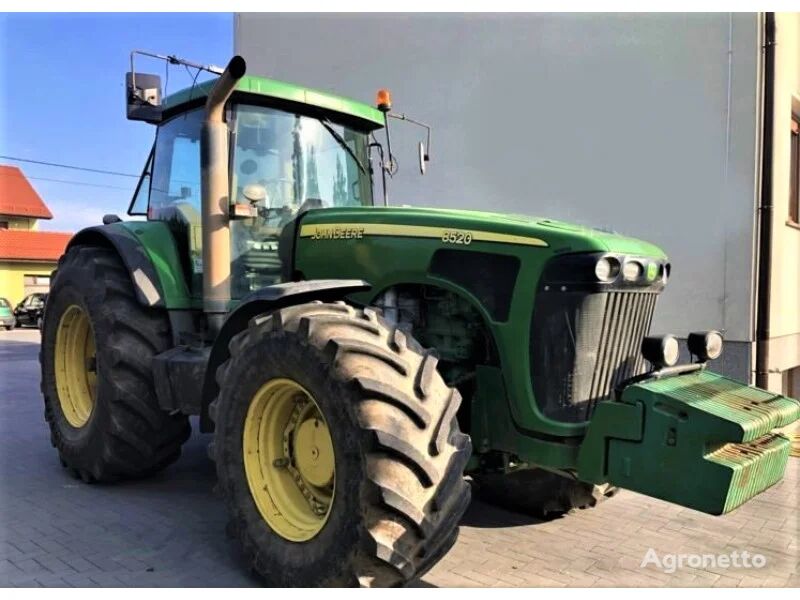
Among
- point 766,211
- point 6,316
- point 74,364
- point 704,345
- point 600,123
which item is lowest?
point 6,316

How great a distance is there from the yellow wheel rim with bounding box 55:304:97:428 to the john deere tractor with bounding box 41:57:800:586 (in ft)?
1.40

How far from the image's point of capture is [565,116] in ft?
27.0

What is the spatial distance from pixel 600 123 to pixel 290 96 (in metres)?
4.56

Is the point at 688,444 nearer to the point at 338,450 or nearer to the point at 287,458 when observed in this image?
the point at 338,450

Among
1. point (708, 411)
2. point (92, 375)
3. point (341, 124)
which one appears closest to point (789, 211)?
point (341, 124)

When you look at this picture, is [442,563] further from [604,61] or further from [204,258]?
[604,61]

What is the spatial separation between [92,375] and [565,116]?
5.74 metres

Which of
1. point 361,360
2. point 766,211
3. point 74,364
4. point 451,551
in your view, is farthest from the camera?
point 766,211

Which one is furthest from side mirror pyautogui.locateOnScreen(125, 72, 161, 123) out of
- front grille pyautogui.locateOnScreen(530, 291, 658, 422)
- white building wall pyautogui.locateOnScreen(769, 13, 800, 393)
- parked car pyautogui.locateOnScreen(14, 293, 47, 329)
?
parked car pyautogui.locateOnScreen(14, 293, 47, 329)

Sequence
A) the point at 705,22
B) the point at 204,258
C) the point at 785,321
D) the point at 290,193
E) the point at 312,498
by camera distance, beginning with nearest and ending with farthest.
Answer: the point at 312,498 < the point at 204,258 < the point at 290,193 < the point at 705,22 < the point at 785,321

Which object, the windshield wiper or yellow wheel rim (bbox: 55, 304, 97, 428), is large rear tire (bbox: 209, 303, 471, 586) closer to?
the windshield wiper

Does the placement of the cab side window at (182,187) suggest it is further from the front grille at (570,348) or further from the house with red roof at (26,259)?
the house with red roof at (26,259)

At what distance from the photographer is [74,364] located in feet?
17.9

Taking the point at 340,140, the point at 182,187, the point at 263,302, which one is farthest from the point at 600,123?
the point at 263,302
